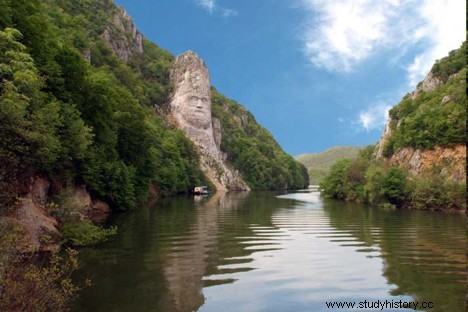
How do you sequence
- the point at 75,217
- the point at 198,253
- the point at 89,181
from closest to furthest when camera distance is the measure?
1. the point at 198,253
2. the point at 75,217
3. the point at 89,181

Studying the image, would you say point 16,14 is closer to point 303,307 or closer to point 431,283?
point 303,307

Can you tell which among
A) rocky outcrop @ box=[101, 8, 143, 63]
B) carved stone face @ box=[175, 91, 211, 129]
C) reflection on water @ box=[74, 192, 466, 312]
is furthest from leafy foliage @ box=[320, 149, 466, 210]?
rocky outcrop @ box=[101, 8, 143, 63]

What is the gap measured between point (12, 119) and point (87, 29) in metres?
107

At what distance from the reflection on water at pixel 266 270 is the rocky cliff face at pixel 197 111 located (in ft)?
327

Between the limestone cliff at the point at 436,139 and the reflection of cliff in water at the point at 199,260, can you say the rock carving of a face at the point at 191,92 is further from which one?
the reflection of cliff in water at the point at 199,260

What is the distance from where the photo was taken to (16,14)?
81.4 feet

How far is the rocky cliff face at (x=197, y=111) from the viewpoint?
126 metres

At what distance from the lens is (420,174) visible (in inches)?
2258

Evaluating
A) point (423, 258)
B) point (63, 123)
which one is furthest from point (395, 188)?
point (63, 123)

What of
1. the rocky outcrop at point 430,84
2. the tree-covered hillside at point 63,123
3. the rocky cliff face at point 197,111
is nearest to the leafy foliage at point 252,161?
the rocky cliff face at point 197,111

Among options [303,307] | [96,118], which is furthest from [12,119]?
[96,118]

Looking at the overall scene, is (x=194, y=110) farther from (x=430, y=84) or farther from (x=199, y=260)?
(x=199, y=260)

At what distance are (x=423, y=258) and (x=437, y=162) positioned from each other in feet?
152

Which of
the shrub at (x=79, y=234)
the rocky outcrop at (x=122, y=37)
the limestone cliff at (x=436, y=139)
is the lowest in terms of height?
the shrub at (x=79, y=234)
